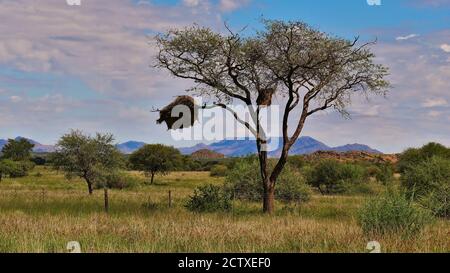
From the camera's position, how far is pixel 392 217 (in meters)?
14.1

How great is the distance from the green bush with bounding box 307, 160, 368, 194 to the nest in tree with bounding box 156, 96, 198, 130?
29674 millimetres

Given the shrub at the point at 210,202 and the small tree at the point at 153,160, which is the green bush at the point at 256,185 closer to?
the shrub at the point at 210,202

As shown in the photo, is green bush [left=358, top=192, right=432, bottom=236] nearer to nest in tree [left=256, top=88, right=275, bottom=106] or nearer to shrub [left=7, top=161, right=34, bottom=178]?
nest in tree [left=256, top=88, right=275, bottom=106]

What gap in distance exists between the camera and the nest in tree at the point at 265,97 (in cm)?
2908

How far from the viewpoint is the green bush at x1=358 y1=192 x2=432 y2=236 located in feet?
45.6

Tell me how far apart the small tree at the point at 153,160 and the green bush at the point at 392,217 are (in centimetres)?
7002

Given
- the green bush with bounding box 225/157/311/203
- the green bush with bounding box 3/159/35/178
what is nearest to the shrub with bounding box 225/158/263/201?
the green bush with bounding box 225/157/311/203

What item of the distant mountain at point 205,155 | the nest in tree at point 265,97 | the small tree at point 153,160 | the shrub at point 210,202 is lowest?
the shrub at point 210,202

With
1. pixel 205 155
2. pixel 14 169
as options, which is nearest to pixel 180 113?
pixel 14 169

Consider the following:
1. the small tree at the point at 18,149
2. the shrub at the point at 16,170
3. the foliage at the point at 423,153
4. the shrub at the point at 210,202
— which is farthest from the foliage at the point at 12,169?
the shrub at the point at 210,202
